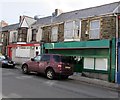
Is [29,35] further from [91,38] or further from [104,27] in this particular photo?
[104,27]

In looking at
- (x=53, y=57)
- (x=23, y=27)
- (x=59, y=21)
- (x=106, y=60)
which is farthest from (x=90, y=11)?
(x=23, y=27)

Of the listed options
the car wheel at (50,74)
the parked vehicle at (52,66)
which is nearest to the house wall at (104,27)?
the parked vehicle at (52,66)

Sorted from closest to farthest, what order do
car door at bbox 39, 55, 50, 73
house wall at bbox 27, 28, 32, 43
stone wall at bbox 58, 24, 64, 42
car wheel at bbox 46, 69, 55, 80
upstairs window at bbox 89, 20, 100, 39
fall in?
car wheel at bbox 46, 69, 55, 80 → car door at bbox 39, 55, 50, 73 → upstairs window at bbox 89, 20, 100, 39 → stone wall at bbox 58, 24, 64, 42 → house wall at bbox 27, 28, 32, 43

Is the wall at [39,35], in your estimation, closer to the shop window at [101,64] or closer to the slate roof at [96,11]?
the slate roof at [96,11]

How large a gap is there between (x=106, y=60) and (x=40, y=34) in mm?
10427

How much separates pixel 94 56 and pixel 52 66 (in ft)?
16.2

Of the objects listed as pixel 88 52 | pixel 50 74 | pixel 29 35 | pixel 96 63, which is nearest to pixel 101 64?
pixel 96 63

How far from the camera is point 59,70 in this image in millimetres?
16953

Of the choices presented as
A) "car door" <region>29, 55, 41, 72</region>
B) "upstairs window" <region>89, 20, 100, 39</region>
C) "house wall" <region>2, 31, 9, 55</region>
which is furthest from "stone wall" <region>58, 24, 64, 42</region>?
"house wall" <region>2, 31, 9, 55</region>

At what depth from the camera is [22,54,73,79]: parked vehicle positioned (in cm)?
1705

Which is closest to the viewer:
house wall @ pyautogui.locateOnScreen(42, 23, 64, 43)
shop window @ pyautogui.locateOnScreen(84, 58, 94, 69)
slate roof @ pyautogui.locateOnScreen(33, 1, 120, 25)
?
slate roof @ pyautogui.locateOnScreen(33, 1, 120, 25)

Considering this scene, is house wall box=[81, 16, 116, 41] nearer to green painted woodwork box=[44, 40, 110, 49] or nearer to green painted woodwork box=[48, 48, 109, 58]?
green painted woodwork box=[44, 40, 110, 49]

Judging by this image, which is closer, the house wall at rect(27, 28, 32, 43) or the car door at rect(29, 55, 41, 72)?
the car door at rect(29, 55, 41, 72)

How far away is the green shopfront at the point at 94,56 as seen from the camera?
63.3ft
